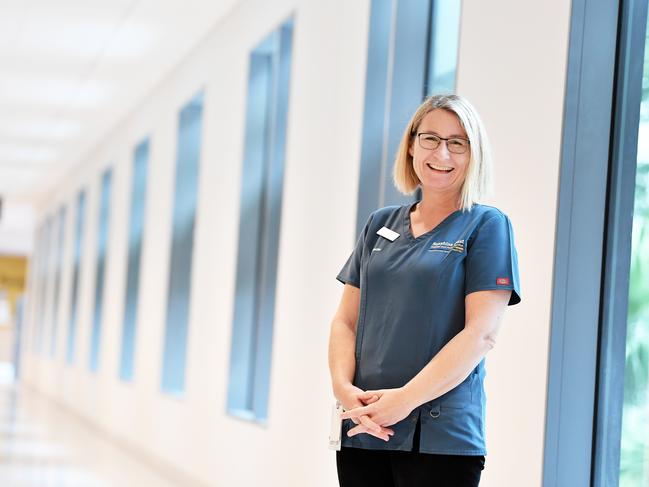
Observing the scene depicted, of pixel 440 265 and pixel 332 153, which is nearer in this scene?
pixel 440 265

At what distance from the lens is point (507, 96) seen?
317 centimetres

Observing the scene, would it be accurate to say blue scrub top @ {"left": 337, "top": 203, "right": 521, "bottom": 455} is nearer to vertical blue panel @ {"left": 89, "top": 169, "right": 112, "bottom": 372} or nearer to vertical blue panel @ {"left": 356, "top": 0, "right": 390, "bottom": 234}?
vertical blue panel @ {"left": 356, "top": 0, "right": 390, "bottom": 234}

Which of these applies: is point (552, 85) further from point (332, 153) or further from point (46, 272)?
point (46, 272)

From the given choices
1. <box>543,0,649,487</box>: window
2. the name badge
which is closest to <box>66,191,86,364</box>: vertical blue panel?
<box>543,0,649,487</box>: window

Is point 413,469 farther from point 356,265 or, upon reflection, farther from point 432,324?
point 356,265

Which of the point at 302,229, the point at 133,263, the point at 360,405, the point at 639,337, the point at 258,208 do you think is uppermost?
the point at 258,208

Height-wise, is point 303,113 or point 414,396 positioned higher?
point 303,113

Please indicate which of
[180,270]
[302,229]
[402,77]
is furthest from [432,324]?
[180,270]

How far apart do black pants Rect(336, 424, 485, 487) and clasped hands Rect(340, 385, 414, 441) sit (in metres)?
0.06

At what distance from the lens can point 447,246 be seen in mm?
2080

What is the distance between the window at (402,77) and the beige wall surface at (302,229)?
125 mm

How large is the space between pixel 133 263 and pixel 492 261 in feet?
27.2

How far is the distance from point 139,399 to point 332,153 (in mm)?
4685

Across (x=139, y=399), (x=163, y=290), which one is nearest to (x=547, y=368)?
(x=163, y=290)
